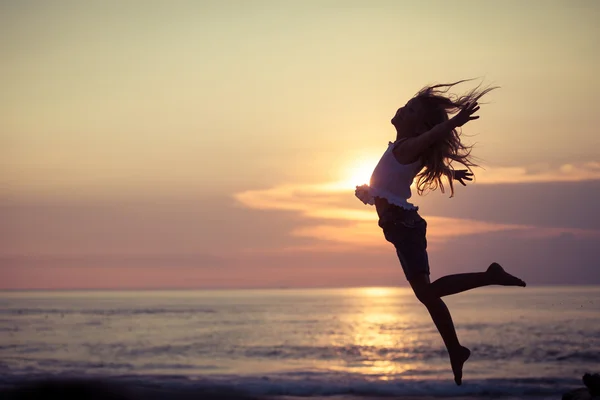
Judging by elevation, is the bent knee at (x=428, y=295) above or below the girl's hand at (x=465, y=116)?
below

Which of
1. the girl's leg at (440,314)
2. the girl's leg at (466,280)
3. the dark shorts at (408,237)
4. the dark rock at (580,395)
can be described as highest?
the dark shorts at (408,237)

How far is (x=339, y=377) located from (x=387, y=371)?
7.97 feet

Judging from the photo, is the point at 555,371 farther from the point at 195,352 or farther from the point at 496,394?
the point at 195,352

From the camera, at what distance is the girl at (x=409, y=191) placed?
5996mm

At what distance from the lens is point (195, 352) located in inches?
1373

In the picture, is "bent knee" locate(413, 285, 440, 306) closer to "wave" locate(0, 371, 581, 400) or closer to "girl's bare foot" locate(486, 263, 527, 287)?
"girl's bare foot" locate(486, 263, 527, 287)

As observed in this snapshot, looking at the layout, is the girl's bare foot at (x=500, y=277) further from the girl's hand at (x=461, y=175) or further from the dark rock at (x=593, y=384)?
the dark rock at (x=593, y=384)

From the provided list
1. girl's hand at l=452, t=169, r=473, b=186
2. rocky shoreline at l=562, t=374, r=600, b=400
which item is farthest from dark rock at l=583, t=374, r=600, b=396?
girl's hand at l=452, t=169, r=473, b=186

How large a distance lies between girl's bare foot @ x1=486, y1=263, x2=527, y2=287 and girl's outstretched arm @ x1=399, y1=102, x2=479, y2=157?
106 cm

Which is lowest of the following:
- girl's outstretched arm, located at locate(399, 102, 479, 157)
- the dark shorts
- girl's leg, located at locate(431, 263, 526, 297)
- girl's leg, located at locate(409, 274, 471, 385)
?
girl's leg, located at locate(409, 274, 471, 385)

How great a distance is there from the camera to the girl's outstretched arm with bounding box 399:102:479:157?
18.3 feet

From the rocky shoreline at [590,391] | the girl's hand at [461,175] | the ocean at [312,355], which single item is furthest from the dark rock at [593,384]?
the ocean at [312,355]

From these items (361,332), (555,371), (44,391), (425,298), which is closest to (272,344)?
(361,332)

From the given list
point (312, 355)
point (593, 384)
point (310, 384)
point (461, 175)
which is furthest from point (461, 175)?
point (312, 355)
